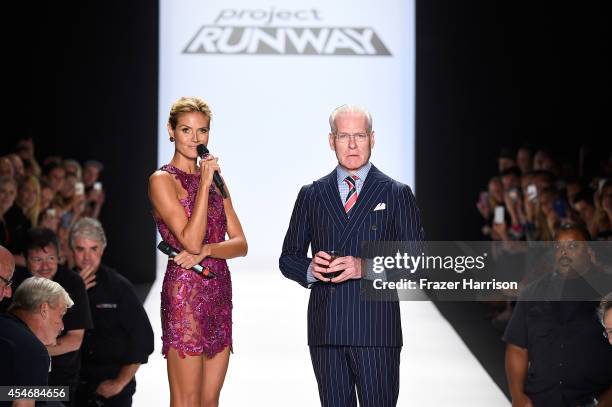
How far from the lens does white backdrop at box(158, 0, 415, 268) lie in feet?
30.3

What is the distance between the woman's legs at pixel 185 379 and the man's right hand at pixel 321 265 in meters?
0.41

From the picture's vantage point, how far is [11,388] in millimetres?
2986

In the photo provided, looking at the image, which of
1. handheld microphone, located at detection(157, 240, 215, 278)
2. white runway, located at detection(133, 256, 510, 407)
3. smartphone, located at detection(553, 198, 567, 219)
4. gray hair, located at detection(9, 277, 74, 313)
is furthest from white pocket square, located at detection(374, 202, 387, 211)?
smartphone, located at detection(553, 198, 567, 219)

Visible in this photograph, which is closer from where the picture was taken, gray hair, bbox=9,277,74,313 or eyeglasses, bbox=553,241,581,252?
gray hair, bbox=9,277,74,313

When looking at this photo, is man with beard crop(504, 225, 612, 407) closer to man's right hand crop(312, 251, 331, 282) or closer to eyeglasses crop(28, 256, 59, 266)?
man's right hand crop(312, 251, 331, 282)

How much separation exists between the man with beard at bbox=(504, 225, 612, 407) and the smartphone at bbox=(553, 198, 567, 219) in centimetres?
280

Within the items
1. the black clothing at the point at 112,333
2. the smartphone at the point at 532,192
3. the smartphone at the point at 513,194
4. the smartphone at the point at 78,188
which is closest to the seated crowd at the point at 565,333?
the black clothing at the point at 112,333

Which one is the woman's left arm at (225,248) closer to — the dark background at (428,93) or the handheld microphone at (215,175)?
the handheld microphone at (215,175)

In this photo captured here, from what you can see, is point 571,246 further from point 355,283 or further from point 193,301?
point 193,301

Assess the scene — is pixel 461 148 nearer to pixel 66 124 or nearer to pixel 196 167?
pixel 66 124

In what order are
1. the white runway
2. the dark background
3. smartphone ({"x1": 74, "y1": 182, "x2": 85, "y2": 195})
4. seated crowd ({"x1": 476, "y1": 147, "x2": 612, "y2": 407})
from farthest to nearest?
1. the dark background
2. smartphone ({"x1": 74, "y1": 182, "x2": 85, "y2": 195})
3. the white runway
4. seated crowd ({"x1": 476, "y1": 147, "x2": 612, "y2": 407})

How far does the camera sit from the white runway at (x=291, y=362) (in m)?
5.26

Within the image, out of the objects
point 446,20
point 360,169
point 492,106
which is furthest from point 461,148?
point 360,169

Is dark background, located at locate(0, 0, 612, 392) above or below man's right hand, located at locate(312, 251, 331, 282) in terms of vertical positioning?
above
